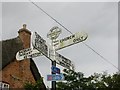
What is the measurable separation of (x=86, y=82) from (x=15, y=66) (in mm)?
6655

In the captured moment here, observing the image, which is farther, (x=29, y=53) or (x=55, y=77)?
(x=29, y=53)

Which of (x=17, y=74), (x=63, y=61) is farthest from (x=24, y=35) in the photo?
(x=63, y=61)

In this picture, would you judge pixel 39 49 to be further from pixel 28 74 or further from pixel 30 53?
pixel 28 74

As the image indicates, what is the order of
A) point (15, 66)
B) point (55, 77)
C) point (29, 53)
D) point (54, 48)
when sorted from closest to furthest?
point (55, 77), point (54, 48), point (29, 53), point (15, 66)

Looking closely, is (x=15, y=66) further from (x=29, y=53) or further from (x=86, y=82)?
(x=29, y=53)

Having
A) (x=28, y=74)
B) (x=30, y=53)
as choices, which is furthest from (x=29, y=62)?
(x=30, y=53)

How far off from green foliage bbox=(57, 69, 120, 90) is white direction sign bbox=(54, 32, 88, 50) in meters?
10.3

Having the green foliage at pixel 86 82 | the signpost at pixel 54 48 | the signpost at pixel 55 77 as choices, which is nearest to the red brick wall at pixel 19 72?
the green foliage at pixel 86 82

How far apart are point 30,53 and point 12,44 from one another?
16.3 metres

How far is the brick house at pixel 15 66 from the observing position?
2366 cm

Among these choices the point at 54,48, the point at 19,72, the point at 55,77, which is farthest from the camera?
the point at 19,72

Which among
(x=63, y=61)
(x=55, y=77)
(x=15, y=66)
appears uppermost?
(x=15, y=66)

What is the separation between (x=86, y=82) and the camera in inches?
805

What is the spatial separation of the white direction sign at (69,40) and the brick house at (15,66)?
14180mm
